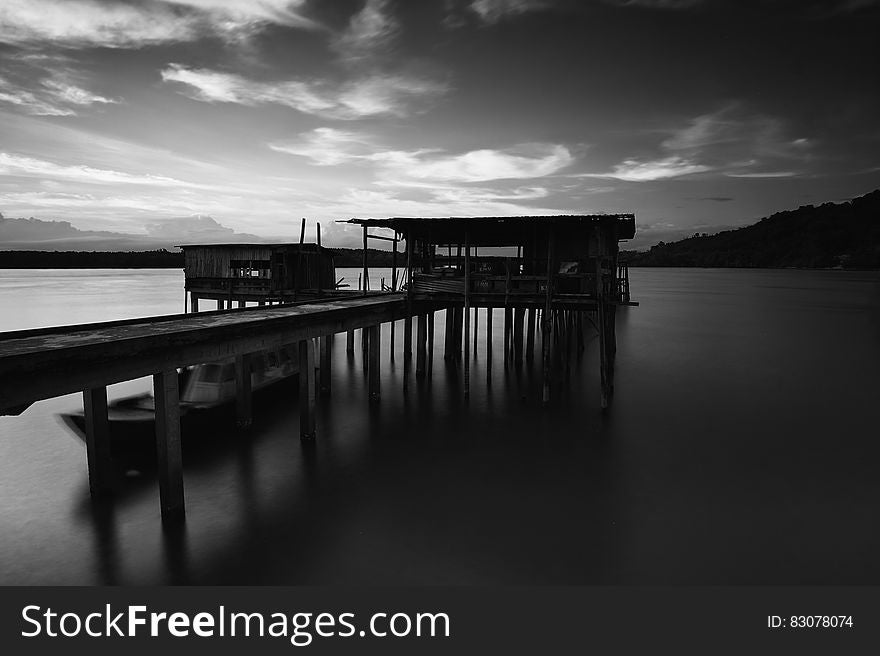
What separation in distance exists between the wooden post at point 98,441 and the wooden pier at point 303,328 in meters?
0.02

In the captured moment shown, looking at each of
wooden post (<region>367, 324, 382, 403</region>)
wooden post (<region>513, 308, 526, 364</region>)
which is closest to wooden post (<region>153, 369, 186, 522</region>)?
wooden post (<region>367, 324, 382, 403</region>)

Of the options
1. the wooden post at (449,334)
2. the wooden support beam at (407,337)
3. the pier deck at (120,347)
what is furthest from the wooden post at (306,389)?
the wooden post at (449,334)

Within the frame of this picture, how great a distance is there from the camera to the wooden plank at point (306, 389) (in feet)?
37.7

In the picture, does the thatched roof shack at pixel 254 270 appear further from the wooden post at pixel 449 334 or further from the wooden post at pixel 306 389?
the wooden post at pixel 306 389

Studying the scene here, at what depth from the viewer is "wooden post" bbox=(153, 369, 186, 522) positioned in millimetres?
7629

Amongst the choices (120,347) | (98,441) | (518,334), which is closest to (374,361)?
(98,441)

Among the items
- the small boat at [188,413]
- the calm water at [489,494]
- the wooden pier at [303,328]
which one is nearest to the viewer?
the wooden pier at [303,328]

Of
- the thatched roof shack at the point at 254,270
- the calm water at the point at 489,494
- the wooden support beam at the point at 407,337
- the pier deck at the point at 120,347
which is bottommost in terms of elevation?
the calm water at the point at 489,494

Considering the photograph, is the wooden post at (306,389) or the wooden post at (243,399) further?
the wooden post at (243,399)

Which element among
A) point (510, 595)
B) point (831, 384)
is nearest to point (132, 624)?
point (510, 595)

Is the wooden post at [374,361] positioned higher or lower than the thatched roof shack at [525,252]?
lower

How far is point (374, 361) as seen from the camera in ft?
51.6

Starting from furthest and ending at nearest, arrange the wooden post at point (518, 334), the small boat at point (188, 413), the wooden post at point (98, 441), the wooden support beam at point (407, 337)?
Answer: the wooden post at point (518, 334) < the wooden support beam at point (407, 337) < the small boat at point (188, 413) < the wooden post at point (98, 441)

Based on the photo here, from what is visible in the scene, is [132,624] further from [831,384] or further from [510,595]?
[831,384]
